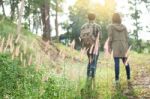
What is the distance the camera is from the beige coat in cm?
1201

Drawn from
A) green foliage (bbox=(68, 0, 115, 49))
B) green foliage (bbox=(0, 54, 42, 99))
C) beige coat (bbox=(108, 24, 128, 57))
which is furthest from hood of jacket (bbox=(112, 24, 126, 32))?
green foliage (bbox=(68, 0, 115, 49))

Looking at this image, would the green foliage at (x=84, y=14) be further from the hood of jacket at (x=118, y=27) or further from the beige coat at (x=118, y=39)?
the hood of jacket at (x=118, y=27)

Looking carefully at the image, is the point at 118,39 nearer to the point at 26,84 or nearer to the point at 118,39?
the point at 118,39

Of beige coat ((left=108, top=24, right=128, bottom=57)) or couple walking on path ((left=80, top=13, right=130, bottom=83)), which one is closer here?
couple walking on path ((left=80, top=13, right=130, bottom=83))

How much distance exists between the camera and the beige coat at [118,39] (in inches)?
473

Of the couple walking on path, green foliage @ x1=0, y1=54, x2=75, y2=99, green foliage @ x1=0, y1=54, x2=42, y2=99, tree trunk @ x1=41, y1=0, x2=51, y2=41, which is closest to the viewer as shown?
green foliage @ x1=0, y1=54, x2=75, y2=99

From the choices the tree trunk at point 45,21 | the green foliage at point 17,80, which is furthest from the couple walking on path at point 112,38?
the tree trunk at point 45,21

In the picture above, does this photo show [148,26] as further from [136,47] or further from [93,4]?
[93,4]

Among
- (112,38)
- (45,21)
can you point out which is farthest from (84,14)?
(112,38)

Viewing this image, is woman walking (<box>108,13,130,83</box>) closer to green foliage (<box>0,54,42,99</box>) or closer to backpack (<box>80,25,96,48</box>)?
backpack (<box>80,25,96,48</box>)

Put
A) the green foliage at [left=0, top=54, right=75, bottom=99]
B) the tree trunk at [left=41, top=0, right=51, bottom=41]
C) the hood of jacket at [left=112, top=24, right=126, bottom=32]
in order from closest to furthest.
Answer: the green foliage at [left=0, top=54, right=75, bottom=99] < the hood of jacket at [left=112, top=24, right=126, bottom=32] < the tree trunk at [left=41, top=0, right=51, bottom=41]

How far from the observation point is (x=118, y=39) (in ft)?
39.7

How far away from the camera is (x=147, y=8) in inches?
2276

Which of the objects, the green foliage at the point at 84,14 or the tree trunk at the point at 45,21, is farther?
the green foliage at the point at 84,14
